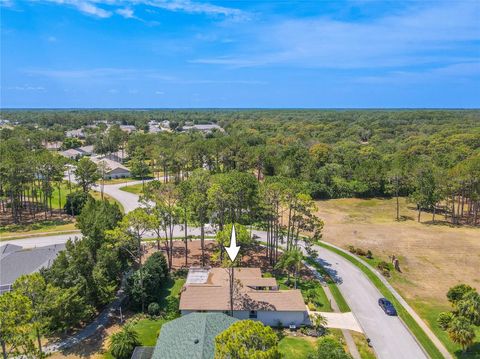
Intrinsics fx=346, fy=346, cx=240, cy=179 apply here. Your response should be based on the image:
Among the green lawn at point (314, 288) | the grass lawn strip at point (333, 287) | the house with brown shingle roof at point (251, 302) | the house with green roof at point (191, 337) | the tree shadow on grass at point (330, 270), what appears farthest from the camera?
the tree shadow on grass at point (330, 270)

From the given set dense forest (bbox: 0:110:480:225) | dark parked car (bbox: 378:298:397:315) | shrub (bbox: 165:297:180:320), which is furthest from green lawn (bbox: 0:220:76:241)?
dark parked car (bbox: 378:298:397:315)

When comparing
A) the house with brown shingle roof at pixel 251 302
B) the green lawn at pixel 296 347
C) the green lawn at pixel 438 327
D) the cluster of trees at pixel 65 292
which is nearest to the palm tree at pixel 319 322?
the house with brown shingle roof at pixel 251 302

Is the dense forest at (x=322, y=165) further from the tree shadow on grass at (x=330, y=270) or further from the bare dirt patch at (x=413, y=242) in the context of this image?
the tree shadow on grass at (x=330, y=270)

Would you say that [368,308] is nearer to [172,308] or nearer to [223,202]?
[223,202]

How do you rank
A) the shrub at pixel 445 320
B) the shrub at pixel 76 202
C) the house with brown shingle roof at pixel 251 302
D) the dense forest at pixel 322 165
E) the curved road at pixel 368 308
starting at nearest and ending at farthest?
1. the curved road at pixel 368 308
2. the shrub at pixel 445 320
3. the house with brown shingle roof at pixel 251 302
4. the dense forest at pixel 322 165
5. the shrub at pixel 76 202

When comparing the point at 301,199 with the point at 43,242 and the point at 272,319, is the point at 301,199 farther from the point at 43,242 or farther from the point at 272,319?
the point at 43,242

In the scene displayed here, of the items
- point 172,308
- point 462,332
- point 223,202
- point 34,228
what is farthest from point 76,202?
point 462,332

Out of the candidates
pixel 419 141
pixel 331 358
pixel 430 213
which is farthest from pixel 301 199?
pixel 419 141
